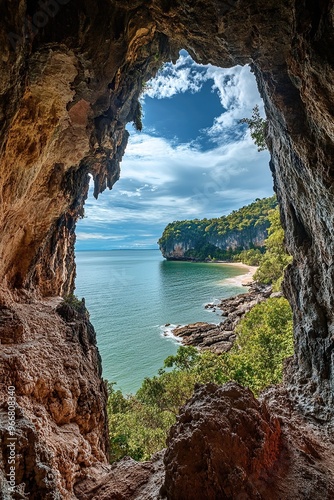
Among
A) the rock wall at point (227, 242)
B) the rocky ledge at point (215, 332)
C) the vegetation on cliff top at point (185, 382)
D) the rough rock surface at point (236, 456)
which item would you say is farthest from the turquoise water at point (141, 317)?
the rock wall at point (227, 242)

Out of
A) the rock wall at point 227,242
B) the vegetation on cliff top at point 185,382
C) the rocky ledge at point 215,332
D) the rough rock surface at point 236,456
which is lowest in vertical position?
the rocky ledge at point 215,332

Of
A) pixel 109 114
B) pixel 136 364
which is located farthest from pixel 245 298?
pixel 109 114

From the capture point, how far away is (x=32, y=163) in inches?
321

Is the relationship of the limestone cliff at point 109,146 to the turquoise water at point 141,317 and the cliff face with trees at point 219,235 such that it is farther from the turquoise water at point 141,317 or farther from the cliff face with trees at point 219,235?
the cliff face with trees at point 219,235

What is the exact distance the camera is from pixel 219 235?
5443 inches

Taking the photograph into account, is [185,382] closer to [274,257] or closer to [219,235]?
[274,257]

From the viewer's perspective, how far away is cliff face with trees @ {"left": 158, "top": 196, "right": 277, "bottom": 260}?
123875 millimetres

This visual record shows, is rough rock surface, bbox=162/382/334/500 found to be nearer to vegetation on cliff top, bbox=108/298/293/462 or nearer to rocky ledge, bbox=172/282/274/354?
vegetation on cliff top, bbox=108/298/293/462

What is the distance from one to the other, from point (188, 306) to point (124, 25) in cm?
5037

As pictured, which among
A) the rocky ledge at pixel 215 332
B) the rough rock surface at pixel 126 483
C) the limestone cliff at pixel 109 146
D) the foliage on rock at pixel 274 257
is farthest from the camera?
the rocky ledge at pixel 215 332

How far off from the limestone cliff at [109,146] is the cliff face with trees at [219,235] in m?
113

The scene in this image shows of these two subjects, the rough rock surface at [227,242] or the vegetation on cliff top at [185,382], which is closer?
the vegetation on cliff top at [185,382]

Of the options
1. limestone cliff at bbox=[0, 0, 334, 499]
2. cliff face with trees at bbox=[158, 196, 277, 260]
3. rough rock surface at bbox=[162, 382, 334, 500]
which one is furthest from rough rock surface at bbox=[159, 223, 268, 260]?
rough rock surface at bbox=[162, 382, 334, 500]

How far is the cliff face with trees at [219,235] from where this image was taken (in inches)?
4877
